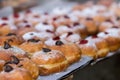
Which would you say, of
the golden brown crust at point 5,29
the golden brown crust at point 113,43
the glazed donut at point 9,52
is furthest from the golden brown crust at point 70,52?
the golden brown crust at point 5,29

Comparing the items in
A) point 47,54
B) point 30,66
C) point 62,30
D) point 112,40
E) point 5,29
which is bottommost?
point 30,66

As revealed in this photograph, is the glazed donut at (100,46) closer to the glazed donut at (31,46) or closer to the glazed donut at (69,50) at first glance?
the glazed donut at (69,50)

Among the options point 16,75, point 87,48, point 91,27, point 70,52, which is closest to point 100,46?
point 87,48

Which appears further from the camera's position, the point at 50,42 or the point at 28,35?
the point at 28,35

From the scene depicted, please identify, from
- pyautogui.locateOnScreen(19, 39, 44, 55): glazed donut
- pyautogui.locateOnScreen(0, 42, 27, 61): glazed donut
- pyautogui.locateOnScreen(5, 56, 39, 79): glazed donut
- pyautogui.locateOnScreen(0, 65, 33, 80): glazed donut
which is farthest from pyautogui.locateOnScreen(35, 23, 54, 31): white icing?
pyautogui.locateOnScreen(0, 65, 33, 80): glazed donut

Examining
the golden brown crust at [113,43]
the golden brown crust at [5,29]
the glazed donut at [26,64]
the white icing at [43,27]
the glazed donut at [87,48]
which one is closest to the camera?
the glazed donut at [26,64]

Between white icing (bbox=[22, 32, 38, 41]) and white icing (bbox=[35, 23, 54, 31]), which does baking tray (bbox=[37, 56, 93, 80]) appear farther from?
white icing (bbox=[35, 23, 54, 31])

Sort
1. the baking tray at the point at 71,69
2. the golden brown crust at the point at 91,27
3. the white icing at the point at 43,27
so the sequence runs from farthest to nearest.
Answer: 1. the golden brown crust at the point at 91,27
2. the white icing at the point at 43,27
3. the baking tray at the point at 71,69

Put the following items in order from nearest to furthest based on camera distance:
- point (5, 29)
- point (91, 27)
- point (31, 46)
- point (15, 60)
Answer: point (15, 60)
point (31, 46)
point (5, 29)
point (91, 27)

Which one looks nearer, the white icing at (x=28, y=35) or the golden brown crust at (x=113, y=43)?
the white icing at (x=28, y=35)

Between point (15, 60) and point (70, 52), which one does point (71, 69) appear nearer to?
point (70, 52)

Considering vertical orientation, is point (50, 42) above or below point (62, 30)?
below

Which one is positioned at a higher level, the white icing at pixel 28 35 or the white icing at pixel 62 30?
the white icing at pixel 62 30
